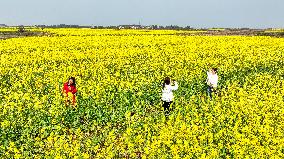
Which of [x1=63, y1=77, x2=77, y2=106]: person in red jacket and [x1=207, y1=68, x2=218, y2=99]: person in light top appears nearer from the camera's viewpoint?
[x1=63, y1=77, x2=77, y2=106]: person in red jacket

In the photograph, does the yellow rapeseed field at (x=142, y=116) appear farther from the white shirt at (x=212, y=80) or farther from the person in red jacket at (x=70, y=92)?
the white shirt at (x=212, y=80)

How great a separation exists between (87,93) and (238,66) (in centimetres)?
1070

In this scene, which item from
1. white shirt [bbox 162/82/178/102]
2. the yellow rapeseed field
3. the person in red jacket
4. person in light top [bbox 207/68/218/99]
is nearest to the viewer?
the yellow rapeseed field

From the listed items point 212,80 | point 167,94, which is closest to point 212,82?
point 212,80

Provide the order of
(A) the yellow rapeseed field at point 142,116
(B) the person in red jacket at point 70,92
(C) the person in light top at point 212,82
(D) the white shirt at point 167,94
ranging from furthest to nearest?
1. (C) the person in light top at point 212,82
2. (D) the white shirt at point 167,94
3. (B) the person in red jacket at point 70,92
4. (A) the yellow rapeseed field at point 142,116

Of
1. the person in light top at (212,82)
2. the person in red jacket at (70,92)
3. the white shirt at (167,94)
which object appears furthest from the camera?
the person in light top at (212,82)

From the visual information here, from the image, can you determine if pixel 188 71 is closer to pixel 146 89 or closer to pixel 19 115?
pixel 146 89

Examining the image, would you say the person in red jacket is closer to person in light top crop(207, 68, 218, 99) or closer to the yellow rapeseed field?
the yellow rapeseed field

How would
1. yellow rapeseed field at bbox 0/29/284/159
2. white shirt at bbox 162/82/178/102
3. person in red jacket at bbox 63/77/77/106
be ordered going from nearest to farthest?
yellow rapeseed field at bbox 0/29/284/159 → person in red jacket at bbox 63/77/77/106 → white shirt at bbox 162/82/178/102

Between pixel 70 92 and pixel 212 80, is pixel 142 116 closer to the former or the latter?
pixel 70 92

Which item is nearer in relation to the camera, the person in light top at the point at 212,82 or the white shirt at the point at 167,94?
the white shirt at the point at 167,94

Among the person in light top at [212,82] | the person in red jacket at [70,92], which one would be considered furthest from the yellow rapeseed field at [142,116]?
the person in light top at [212,82]

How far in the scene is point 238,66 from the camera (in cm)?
2594

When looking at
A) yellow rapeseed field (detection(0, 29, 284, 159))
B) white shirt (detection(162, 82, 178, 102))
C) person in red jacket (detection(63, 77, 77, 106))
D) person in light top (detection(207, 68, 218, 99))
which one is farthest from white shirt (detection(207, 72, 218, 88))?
person in red jacket (detection(63, 77, 77, 106))
